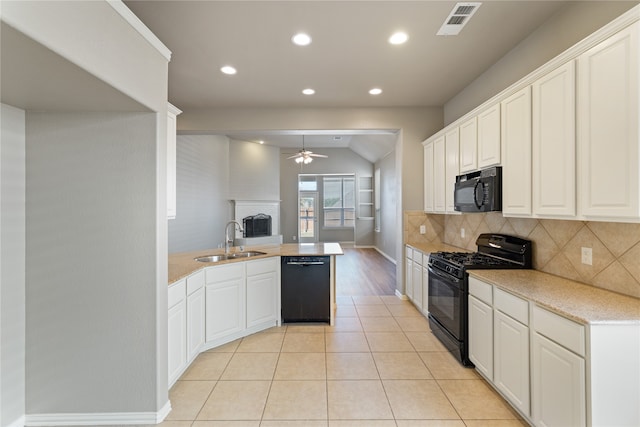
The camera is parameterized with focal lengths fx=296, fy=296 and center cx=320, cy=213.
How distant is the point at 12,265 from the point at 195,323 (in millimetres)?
1363

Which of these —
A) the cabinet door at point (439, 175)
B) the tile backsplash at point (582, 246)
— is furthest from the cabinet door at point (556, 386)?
the cabinet door at point (439, 175)

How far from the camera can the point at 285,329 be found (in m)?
3.52

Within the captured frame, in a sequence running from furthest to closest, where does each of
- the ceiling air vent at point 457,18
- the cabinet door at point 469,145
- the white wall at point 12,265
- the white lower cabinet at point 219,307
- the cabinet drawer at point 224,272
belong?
1. the cabinet door at point 469,145
2. the cabinet drawer at point 224,272
3. the white lower cabinet at point 219,307
4. the ceiling air vent at point 457,18
5. the white wall at point 12,265

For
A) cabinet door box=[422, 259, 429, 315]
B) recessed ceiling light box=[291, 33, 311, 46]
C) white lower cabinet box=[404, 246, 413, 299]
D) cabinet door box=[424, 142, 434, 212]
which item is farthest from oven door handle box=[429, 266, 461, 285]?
recessed ceiling light box=[291, 33, 311, 46]

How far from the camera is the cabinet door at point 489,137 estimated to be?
105 inches

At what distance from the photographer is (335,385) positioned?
239 centimetres

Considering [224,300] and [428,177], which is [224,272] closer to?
[224,300]

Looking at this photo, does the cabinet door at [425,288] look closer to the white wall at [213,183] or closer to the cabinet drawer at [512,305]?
the cabinet drawer at [512,305]

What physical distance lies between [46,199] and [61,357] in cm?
104

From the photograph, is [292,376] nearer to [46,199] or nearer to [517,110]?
[46,199]

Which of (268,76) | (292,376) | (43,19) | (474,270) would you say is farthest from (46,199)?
(474,270)

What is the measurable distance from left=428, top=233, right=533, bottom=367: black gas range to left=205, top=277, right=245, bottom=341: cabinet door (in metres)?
2.08

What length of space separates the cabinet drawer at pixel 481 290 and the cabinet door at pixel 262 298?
6.85ft

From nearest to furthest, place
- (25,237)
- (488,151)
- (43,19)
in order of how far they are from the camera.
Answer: (43,19), (25,237), (488,151)
